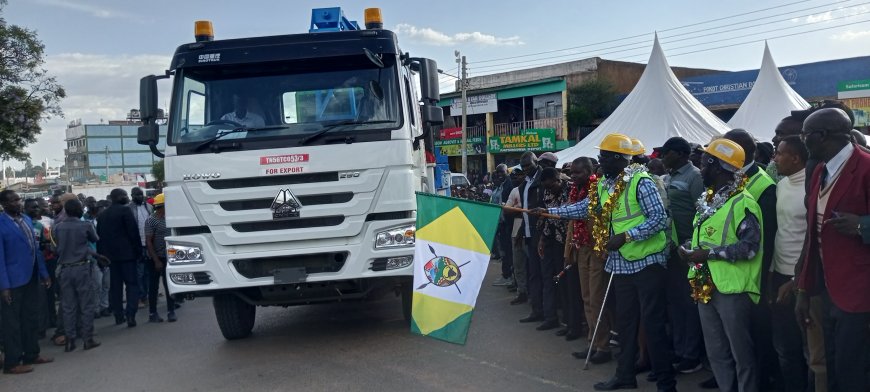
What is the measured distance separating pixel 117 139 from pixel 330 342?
8349 centimetres

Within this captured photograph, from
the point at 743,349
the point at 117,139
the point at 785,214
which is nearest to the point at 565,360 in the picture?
the point at 743,349

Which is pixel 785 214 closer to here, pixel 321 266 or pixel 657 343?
pixel 657 343

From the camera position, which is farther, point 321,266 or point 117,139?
point 117,139

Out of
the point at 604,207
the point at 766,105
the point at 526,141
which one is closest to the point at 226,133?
the point at 604,207

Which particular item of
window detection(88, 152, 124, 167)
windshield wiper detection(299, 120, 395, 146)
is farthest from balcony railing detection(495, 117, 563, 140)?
window detection(88, 152, 124, 167)

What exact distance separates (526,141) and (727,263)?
102 feet

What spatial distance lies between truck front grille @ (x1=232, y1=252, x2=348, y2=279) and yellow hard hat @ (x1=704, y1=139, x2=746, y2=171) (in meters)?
3.69

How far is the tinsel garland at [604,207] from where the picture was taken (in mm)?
5543

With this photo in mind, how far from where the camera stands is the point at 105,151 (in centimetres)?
7988

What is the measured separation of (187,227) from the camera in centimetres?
704

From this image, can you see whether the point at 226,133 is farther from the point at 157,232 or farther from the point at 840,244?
the point at 840,244

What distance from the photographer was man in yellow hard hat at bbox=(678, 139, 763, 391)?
453cm

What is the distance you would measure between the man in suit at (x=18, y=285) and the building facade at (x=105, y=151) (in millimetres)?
77033

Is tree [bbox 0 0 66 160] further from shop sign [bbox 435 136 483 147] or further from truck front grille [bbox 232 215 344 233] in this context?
shop sign [bbox 435 136 483 147]
